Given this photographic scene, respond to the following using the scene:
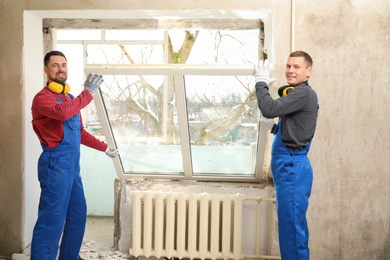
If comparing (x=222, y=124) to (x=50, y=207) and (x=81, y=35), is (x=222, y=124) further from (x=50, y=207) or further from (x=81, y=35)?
(x=81, y=35)

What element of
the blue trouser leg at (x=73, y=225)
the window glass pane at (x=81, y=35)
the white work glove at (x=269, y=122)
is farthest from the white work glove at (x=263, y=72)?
the window glass pane at (x=81, y=35)

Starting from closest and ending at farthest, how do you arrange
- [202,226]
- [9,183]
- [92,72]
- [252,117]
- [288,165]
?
[288,165], [92,72], [252,117], [202,226], [9,183]

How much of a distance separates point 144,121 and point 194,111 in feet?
1.25

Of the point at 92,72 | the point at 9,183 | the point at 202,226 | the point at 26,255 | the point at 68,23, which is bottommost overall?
the point at 26,255

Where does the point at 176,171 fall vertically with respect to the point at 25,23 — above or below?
below

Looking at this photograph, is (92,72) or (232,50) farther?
(232,50)

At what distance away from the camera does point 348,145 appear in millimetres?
2781

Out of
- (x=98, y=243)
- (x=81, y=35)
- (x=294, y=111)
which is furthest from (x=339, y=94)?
(x=81, y=35)

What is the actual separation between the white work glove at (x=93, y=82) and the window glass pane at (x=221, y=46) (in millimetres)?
819

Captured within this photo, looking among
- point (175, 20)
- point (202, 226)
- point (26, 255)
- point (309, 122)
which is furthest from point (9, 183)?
point (309, 122)

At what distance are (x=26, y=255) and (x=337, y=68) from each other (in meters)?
2.88

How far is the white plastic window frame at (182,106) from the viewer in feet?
7.59

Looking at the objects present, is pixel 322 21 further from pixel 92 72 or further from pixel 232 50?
pixel 92 72

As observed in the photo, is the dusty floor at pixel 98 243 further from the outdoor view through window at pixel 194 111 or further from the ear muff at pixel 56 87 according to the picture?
the ear muff at pixel 56 87
